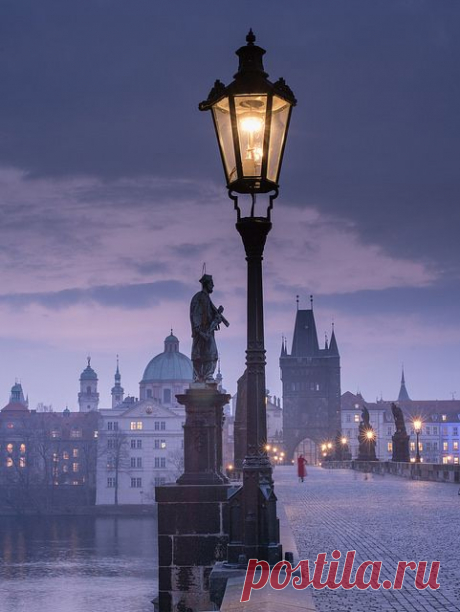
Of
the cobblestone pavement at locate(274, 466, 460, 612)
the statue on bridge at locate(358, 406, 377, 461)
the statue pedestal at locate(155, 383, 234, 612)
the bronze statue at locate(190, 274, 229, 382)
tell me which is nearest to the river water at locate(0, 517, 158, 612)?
the statue on bridge at locate(358, 406, 377, 461)

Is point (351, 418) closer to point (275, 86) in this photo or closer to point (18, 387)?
point (18, 387)

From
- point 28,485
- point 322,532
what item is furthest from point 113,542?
point 322,532

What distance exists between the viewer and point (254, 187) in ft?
25.8

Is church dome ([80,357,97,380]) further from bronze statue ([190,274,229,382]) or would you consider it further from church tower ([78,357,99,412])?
bronze statue ([190,274,229,382])

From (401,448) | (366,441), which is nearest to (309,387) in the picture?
(366,441)

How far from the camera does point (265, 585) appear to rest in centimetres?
711

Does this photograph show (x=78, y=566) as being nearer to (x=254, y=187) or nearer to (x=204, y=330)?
(x=204, y=330)

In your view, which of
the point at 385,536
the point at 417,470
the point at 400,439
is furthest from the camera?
the point at 400,439

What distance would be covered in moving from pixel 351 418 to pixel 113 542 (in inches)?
3730

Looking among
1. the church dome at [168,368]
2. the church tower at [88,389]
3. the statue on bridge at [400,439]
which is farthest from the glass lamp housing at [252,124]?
the church tower at [88,389]

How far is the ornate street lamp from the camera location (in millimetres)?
7621

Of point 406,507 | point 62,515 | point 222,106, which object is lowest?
point 62,515

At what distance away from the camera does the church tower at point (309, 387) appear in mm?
142250

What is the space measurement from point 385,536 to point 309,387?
434 feet
